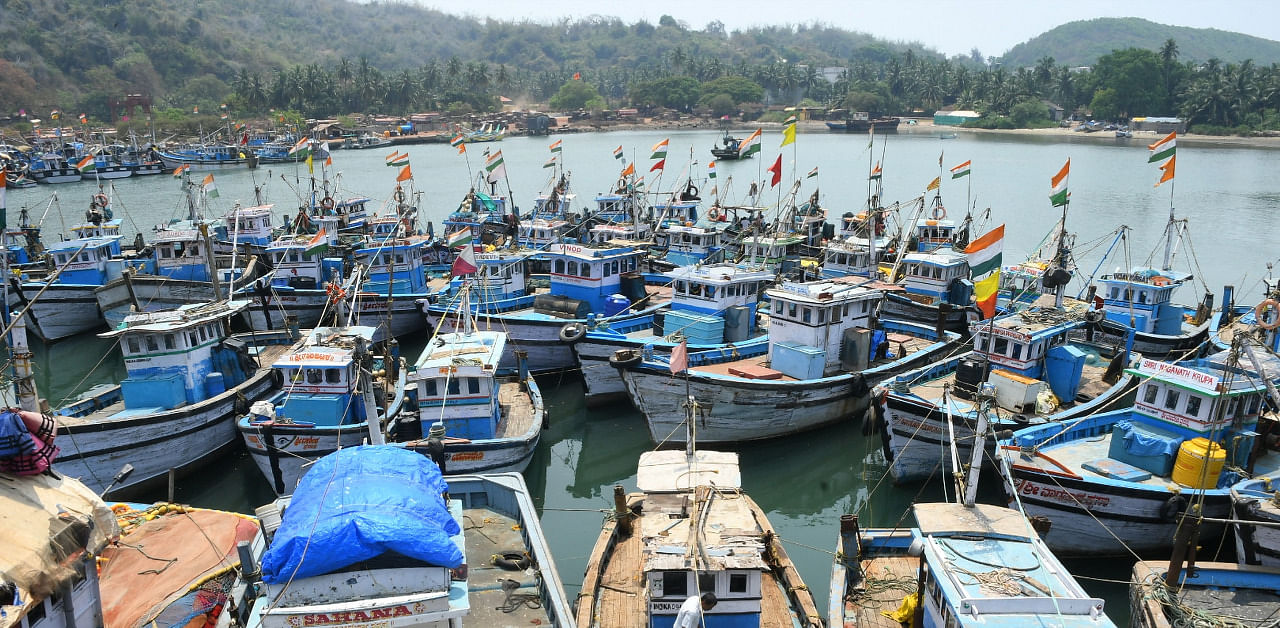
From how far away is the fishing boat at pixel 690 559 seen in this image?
10.1 metres

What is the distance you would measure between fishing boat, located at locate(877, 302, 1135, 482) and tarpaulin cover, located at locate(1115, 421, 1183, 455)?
1487 millimetres

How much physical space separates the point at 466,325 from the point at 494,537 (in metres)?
7.95

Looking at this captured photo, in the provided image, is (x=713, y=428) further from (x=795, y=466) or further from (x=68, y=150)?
(x=68, y=150)

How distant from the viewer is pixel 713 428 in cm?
2005

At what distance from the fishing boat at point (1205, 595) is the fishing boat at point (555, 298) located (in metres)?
15.7

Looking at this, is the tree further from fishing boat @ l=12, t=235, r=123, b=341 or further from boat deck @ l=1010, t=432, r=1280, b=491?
boat deck @ l=1010, t=432, r=1280, b=491

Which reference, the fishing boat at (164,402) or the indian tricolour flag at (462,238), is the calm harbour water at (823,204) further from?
the indian tricolour flag at (462,238)

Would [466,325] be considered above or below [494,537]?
above

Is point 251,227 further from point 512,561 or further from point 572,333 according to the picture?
point 512,561

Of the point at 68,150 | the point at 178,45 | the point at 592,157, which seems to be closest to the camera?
the point at 68,150

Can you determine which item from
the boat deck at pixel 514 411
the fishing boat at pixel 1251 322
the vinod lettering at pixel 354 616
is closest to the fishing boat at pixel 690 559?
the vinod lettering at pixel 354 616

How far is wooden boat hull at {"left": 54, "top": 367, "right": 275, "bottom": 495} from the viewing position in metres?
17.1

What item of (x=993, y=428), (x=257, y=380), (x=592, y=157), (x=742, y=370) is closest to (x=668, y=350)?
(x=742, y=370)

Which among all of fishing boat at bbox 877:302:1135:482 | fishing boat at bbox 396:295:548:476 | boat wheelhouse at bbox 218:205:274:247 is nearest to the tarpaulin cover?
fishing boat at bbox 877:302:1135:482
